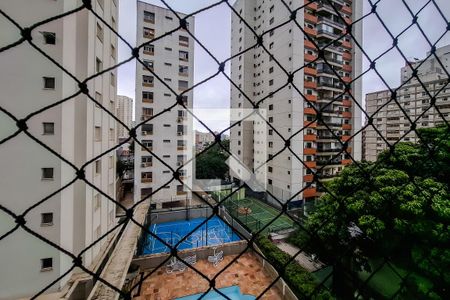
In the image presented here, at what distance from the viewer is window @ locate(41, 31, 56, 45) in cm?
340

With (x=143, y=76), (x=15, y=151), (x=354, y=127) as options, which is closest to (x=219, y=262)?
(x=15, y=151)

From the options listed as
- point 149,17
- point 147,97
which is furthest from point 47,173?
point 149,17

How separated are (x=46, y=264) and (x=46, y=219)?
72cm

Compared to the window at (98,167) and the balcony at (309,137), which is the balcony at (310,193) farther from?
the window at (98,167)

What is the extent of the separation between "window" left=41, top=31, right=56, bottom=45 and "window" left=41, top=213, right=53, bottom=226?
2558 millimetres

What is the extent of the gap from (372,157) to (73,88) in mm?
21536

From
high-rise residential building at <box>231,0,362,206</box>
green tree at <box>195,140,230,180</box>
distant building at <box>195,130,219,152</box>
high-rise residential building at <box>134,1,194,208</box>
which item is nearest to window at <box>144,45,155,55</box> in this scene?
high-rise residential building at <box>134,1,194,208</box>

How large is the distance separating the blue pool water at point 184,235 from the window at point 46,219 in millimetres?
3257

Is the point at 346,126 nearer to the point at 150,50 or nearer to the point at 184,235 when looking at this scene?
the point at 184,235

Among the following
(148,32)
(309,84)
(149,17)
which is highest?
(149,17)

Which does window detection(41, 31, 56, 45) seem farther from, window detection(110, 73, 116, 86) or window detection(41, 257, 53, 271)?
window detection(41, 257, 53, 271)

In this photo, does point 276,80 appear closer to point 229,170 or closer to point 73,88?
point 229,170

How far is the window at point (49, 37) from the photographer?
3.40m

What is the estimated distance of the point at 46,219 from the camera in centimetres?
355
